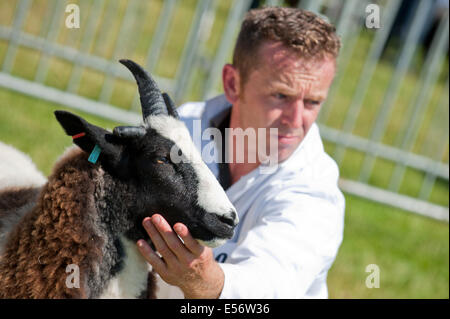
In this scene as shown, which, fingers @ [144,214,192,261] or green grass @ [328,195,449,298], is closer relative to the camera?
fingers @ [144,214,192,261]

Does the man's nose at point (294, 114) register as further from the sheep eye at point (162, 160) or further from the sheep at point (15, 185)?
the sheep at point (15, 185)

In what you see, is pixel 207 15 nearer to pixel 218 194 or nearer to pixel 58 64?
pixel 58 64

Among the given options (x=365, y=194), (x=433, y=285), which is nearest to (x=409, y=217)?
(x=365, y=194)

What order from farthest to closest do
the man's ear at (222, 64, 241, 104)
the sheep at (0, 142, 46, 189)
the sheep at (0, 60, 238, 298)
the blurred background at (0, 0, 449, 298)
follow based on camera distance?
the blurred background at (0, 0, 449, 298) → the man's ear at (222, 64, 241, 104) → the sheep at (0, 142, 46, 189) → the sheep at (0, 60, 238, 298)

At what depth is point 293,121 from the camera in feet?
8.44

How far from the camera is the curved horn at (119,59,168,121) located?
88.5 inches

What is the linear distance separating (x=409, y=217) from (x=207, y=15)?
3347 millimetres

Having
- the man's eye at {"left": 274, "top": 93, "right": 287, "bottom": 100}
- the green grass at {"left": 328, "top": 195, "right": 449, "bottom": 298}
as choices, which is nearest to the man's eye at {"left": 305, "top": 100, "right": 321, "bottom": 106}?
the man's eye at {"left": 274, "top": 93, "right": 287, "bottom": 100}

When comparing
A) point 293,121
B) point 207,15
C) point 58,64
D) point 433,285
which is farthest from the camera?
point 58,64

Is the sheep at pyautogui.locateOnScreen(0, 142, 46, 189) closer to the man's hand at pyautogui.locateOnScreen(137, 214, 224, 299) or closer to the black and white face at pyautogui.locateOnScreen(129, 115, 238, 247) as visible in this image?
the black and white face at pyautogui.locateOnScreen(129, 115, 238, 247)

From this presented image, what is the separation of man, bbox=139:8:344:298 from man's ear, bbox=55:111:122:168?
379mm

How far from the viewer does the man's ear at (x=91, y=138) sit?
2135 mm

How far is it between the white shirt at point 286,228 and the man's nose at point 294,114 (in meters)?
0.22
